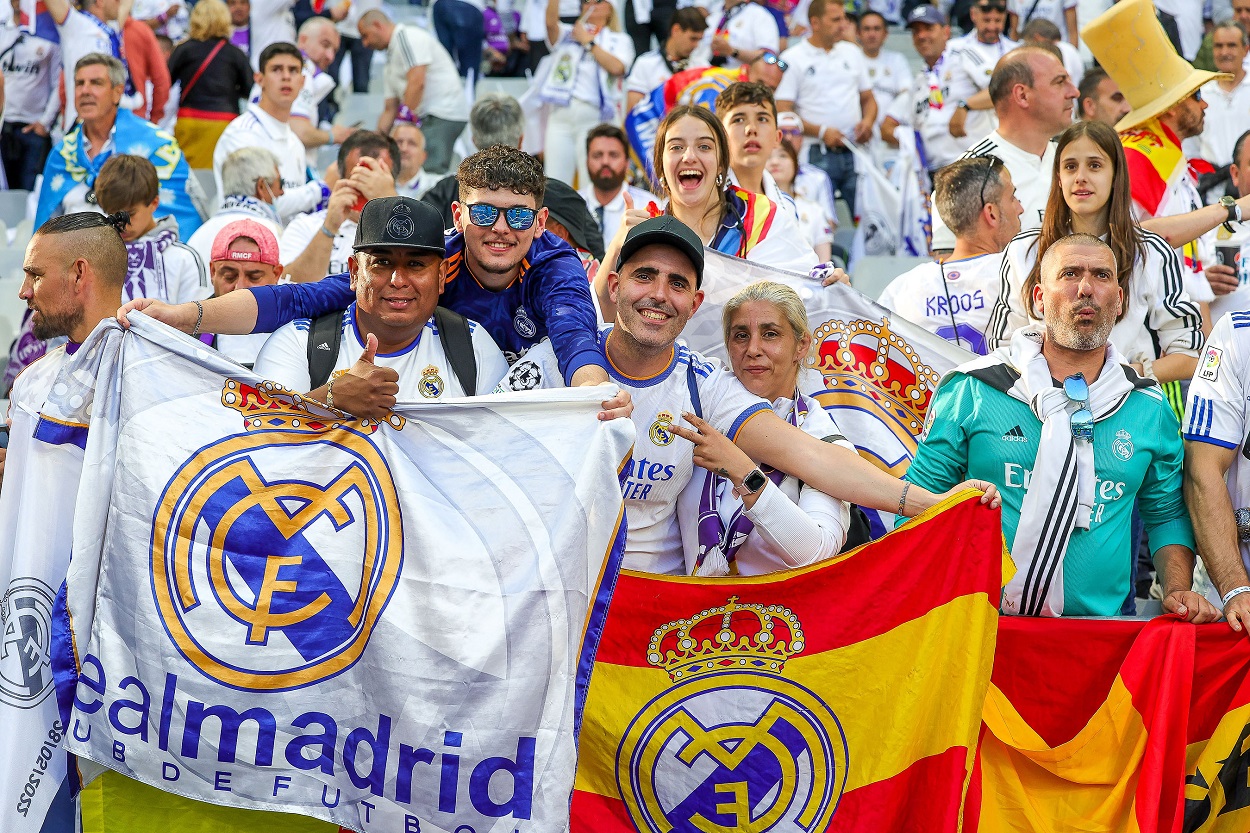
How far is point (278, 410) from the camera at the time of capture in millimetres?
4156

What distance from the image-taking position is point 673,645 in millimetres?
4414

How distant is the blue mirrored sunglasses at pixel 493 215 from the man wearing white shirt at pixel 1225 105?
24.2 feet

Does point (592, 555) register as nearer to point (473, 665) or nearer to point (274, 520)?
point (473, 665)

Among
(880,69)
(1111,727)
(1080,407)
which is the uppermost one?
(880,69)

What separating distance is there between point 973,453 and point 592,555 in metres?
1.40

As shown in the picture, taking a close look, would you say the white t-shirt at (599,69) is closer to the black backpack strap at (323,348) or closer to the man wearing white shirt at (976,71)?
the man wearing white shirt at (976,71)

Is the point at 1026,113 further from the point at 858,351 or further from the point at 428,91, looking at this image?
the point at 428,91

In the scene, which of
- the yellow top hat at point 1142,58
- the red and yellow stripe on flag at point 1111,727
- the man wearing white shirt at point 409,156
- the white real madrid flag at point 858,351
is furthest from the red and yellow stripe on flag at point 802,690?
the man wearing white shirt at point 409,156

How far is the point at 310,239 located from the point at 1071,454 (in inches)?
159

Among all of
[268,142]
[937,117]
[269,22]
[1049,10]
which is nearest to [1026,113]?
[937,117]

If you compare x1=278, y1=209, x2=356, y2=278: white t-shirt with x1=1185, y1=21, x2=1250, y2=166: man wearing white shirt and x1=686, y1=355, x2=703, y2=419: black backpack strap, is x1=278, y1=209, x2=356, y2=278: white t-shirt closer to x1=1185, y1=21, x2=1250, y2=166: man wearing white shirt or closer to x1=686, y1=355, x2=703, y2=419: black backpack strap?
x1=686, y1=355, x2=703, y2=419: black backpack strap

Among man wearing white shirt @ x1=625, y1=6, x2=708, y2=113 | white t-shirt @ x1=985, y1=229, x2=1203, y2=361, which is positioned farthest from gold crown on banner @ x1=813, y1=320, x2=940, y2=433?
man wearing white shirt @ x1=625, y1=6, x2=708, y2=113

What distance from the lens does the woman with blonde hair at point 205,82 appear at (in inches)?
420

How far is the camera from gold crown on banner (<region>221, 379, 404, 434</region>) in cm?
414
